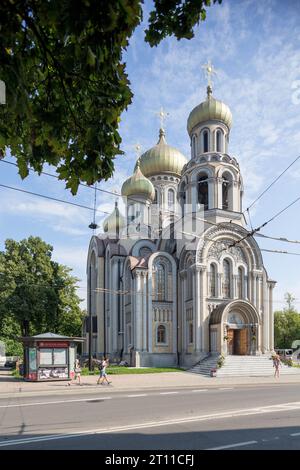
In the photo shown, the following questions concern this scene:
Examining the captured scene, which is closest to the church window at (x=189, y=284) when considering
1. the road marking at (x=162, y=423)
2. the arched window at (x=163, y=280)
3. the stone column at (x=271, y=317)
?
the arched window at (x=163, y=280)

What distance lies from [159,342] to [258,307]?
26.9 feet

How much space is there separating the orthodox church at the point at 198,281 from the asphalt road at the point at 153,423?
17.6m

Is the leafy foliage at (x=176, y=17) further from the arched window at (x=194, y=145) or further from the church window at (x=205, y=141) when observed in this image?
the arched window at (x=194, y=145)

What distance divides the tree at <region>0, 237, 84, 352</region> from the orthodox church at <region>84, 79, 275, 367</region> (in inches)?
135

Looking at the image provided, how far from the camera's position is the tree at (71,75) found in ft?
13.4

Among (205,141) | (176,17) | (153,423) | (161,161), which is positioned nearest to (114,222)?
(161,161)

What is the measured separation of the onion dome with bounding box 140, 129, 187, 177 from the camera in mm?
51438

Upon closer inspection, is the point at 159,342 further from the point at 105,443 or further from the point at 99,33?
the point at 99,33

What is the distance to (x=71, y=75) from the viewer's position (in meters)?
4.72

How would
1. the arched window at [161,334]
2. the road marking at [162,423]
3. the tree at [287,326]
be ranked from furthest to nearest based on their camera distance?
the tree at [287,326] → the arched window at [161,334] → the road marking at [162,423]

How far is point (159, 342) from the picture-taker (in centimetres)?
3725

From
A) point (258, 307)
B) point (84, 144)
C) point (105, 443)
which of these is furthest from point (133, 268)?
point (84, 144)

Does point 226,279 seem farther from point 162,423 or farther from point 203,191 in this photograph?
point 162,423
